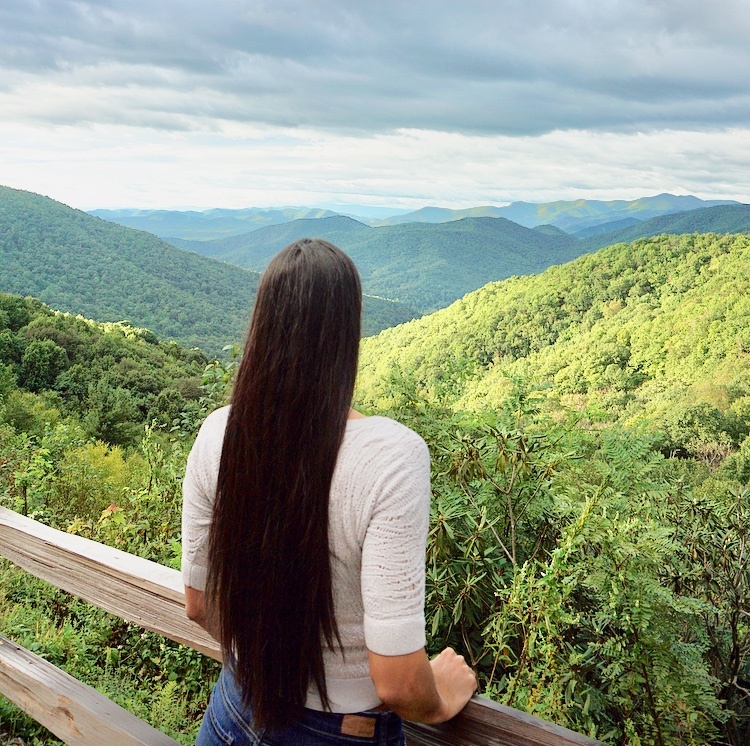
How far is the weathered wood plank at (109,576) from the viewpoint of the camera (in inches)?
54.1

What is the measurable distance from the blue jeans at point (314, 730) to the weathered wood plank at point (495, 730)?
0.30 feet

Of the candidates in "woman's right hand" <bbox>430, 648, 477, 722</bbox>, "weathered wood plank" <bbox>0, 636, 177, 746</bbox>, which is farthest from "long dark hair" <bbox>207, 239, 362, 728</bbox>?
"weathered wood plank" <bbox>0, 636, 177, 746</bbox>

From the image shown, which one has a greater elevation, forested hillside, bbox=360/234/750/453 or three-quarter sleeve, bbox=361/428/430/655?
three-quarter sleeve, bbox=361/428/430/655

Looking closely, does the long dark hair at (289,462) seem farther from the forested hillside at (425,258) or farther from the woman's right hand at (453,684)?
the forested hillside at (425,258)

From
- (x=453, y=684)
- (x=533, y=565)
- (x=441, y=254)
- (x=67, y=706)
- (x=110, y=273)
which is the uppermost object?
(x=441, y=254)

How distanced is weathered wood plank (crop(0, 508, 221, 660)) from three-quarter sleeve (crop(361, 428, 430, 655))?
0.60 metres

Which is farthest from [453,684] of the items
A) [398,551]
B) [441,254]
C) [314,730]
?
[441,254]

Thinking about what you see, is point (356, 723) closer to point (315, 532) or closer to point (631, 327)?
point (315, 532)

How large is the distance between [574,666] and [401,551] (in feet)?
3.58

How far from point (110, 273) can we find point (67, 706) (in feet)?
295

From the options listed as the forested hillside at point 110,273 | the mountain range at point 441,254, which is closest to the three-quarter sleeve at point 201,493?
A: the forested hillside at point 110,273

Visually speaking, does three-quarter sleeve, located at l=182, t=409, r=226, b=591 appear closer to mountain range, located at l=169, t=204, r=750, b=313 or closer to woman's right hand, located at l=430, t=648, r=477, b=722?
woman's right hand, located at l=430, t=648, r=477, b=722

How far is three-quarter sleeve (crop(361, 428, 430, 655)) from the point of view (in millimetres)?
780

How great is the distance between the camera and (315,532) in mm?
833
